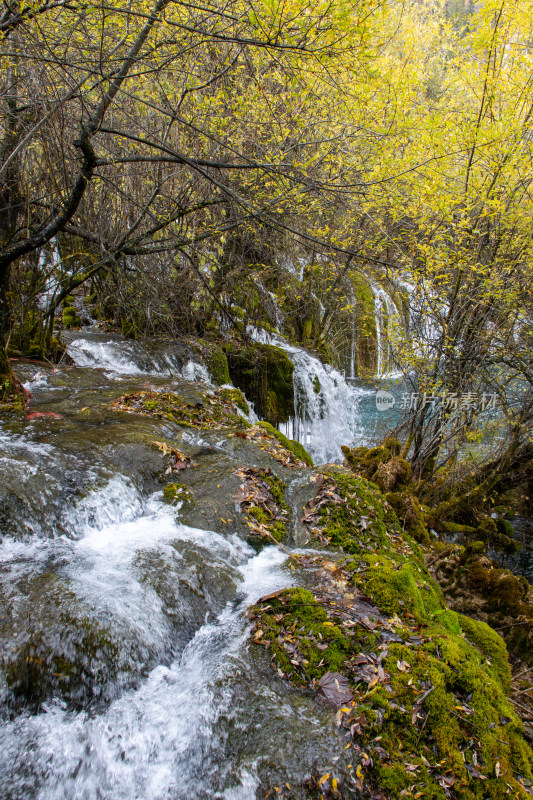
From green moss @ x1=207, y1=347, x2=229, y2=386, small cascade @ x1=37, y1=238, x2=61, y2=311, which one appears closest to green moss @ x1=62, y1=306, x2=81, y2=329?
small cascade @ x1=37, y1=238, x2=61, y2=311

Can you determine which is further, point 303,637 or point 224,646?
point 224,646

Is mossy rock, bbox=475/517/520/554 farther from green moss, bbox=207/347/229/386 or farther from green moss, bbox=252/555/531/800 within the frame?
green moss, bbox=207/347/229/386

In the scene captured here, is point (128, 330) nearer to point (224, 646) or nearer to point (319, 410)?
point (319, 410)

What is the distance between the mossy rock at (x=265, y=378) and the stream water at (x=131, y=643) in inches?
263

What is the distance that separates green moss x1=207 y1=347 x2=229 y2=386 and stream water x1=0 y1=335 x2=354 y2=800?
580 cm

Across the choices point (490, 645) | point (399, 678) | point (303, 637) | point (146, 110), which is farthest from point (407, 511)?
point (146, 110)

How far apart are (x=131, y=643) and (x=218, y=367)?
842 cm

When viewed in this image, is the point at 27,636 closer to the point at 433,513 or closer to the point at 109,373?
the point at 109,373

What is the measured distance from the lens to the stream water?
2123mm

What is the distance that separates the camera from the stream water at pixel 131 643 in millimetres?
2123

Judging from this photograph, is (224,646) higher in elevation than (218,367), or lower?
lower

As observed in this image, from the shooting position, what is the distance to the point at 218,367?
10781 millimetres

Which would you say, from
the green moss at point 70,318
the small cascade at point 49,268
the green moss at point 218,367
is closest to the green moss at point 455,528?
the green moss at point 218,367

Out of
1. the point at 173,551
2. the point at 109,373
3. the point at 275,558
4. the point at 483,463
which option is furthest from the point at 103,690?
the point at 483,463
